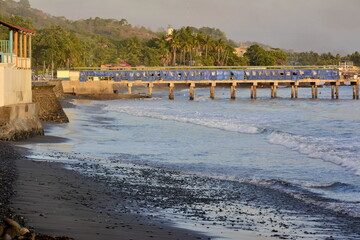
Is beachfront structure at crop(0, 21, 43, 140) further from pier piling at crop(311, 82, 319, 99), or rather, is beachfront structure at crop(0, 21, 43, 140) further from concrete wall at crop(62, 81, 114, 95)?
pier piling at crop(311, 82, 319, 99)

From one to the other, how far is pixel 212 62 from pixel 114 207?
553ft

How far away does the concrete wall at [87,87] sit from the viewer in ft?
282

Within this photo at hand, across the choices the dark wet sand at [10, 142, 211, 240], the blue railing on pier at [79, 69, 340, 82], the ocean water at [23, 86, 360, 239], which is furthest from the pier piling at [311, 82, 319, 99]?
the dark wet sand at [10, 142, 211, 240]

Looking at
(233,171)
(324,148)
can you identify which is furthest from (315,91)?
(233,171)

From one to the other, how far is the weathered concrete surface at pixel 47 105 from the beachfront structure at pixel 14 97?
8961 millimetres

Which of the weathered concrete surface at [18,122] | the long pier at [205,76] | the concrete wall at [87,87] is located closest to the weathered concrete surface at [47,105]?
A: the weathered concrete surface at [18,122]

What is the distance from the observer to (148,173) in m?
18.1

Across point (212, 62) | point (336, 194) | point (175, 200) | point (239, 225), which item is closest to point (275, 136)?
point (336, 194)

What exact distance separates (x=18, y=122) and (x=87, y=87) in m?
64.6

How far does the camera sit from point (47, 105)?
35.3m

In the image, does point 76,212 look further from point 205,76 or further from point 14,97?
point 205,76

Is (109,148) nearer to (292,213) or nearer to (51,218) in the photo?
(292,213)

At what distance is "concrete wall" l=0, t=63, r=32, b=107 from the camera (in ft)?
73.5

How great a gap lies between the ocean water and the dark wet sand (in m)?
0.78
